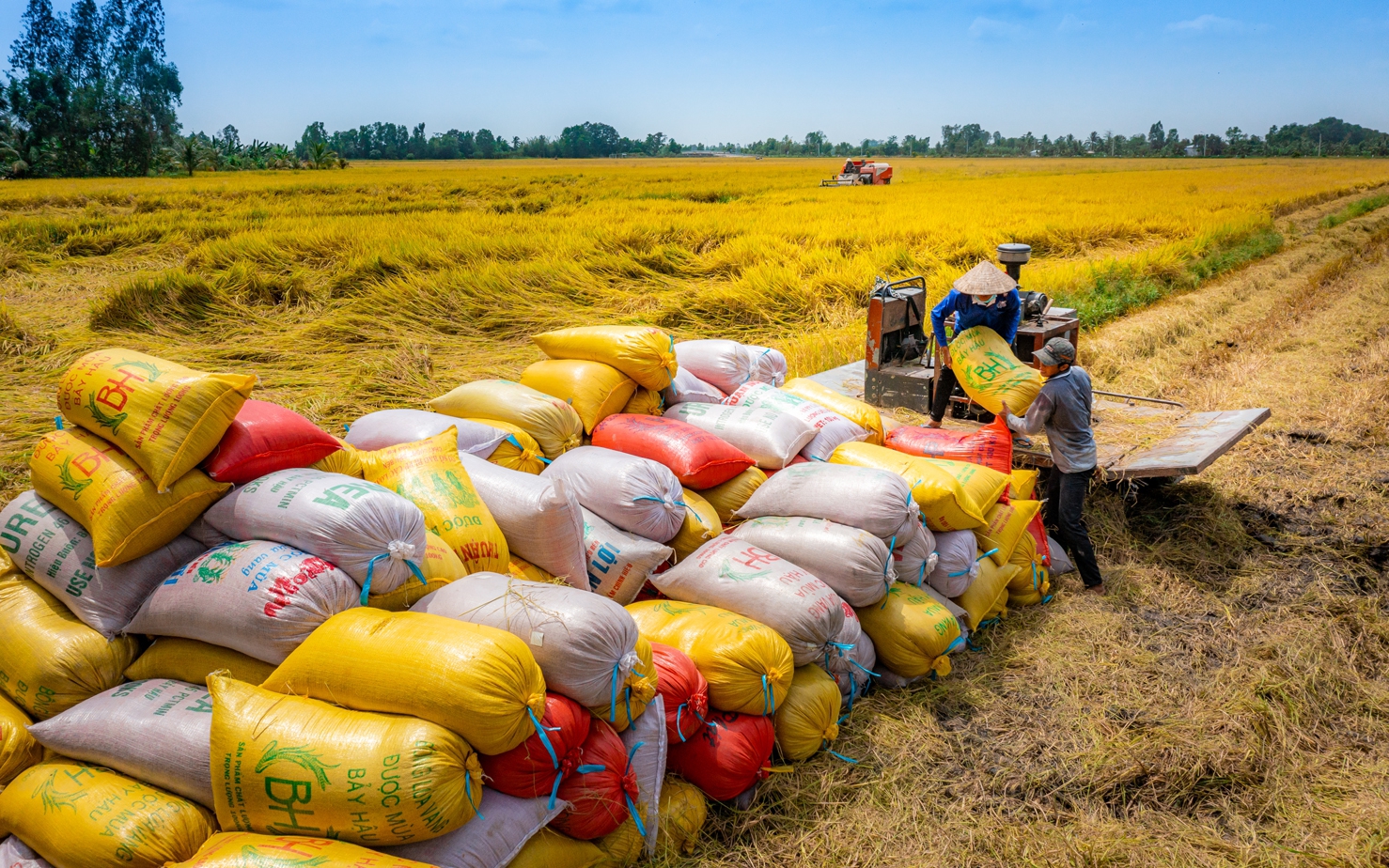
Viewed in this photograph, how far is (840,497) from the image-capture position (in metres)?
3.29

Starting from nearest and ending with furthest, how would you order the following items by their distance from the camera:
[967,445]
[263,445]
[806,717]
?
1. [263,445]
2. [806,717]
3. [967,445]

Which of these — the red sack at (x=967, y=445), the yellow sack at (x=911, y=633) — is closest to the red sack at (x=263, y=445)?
the yellow sack at (x=911, y=633)

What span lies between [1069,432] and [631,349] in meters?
2.15

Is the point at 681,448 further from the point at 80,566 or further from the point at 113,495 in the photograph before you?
the point at 80,566

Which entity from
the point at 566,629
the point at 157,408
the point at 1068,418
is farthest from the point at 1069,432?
the point at 157,408

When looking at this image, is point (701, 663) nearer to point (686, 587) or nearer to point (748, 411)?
point (686, 587)

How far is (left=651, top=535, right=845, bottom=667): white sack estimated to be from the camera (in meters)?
2.79

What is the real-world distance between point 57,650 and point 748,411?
8.99 feet

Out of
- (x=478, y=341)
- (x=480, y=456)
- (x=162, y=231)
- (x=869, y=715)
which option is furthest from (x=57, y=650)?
(x=162, y=231)

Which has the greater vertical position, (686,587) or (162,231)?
(162,231)

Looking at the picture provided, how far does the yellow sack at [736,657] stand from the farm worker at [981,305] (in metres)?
2.68

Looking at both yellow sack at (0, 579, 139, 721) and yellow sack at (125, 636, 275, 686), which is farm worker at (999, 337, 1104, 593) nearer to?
yellow sack at (125, 636, 275, 686)

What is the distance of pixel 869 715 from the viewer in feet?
9.92

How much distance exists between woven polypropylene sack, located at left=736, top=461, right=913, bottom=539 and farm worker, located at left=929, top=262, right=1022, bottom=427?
1.72 metres
